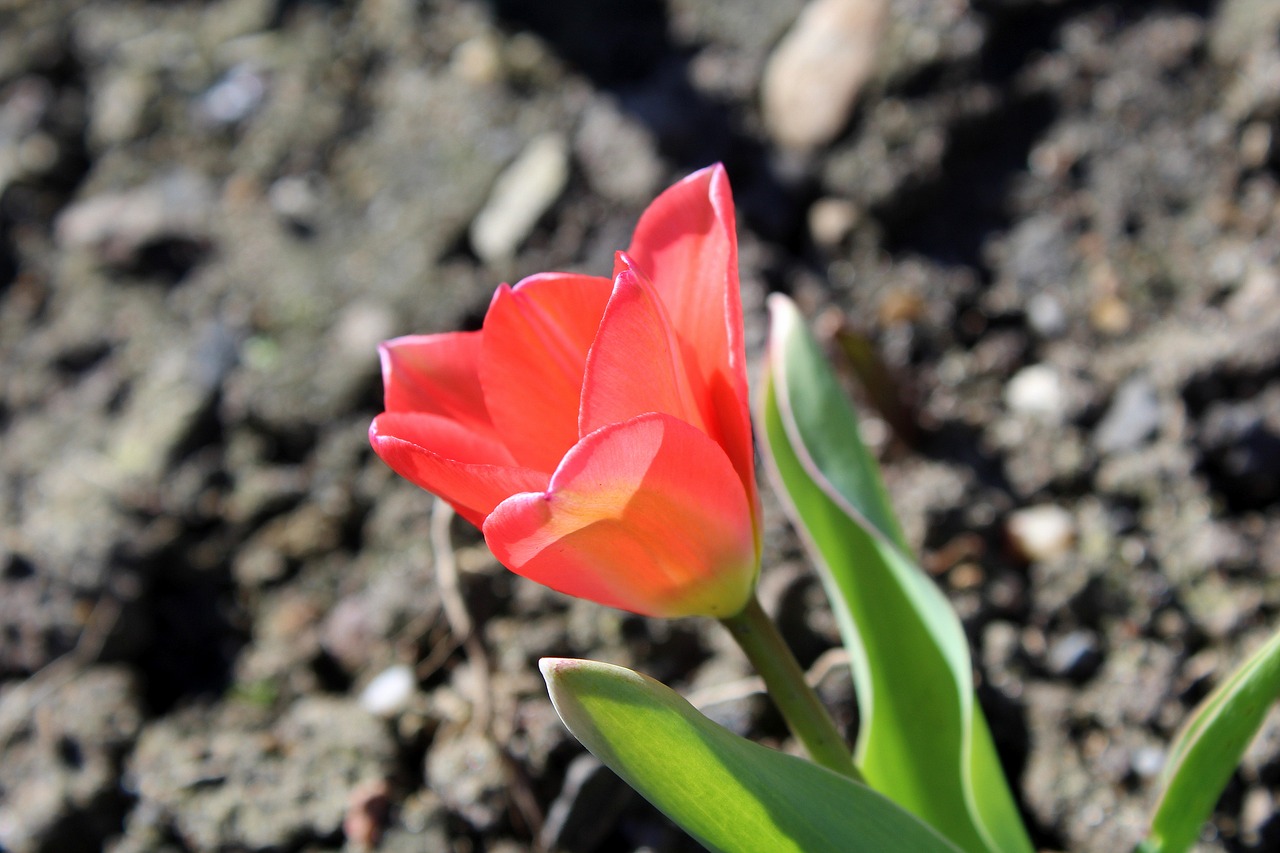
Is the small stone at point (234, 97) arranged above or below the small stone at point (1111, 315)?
above

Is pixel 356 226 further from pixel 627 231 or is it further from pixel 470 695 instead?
pixel 470 695

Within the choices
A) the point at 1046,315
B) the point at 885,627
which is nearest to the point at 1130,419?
the point at 1046,315

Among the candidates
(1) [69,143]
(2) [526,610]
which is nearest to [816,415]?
(2) [526,610]

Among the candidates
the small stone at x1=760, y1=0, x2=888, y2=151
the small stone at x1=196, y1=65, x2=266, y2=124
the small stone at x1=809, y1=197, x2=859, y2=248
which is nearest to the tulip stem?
the small stone at x1=809, y1=197, x2=859, y2=248

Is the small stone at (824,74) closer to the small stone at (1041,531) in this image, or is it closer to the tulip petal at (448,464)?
the small stone at (1041,531)

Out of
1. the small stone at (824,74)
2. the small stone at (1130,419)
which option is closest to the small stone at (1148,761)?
the small stone at (1130,419)
